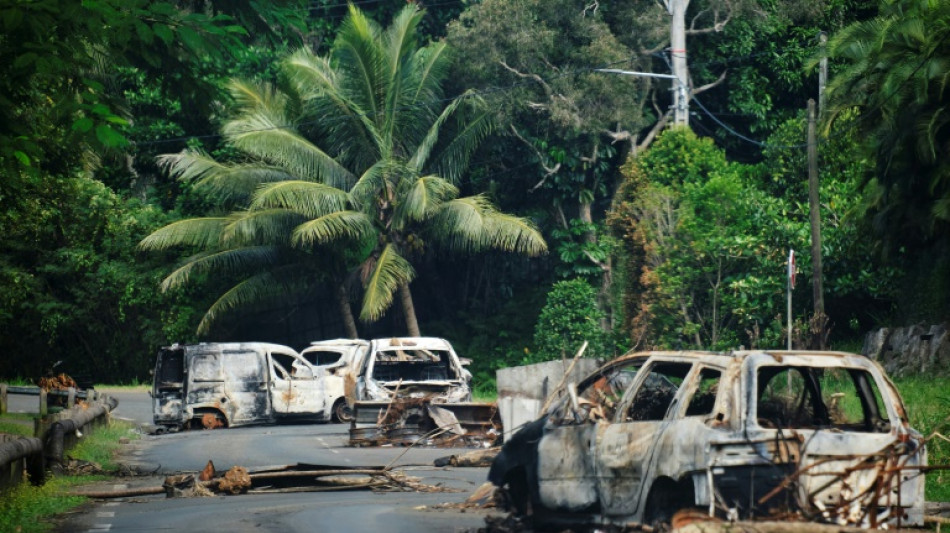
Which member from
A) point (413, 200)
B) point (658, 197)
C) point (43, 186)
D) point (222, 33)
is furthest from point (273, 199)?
point (222, 33)

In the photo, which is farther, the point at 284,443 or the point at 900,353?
the point at 900,353

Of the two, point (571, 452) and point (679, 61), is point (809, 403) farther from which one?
point (679, 61)

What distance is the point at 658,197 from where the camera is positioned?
31234 mm

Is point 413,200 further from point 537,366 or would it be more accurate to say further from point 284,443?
point 537,366

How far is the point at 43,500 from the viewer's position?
14453 mm

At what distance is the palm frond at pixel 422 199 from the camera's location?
34.8m

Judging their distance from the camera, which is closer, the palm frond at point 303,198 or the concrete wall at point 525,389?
the concrete wall at point 525,389

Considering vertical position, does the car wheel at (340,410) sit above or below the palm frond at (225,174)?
below

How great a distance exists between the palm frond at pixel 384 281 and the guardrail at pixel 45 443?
9.33 m

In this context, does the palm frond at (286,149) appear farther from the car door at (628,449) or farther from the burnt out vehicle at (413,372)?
the car door at (628,449)

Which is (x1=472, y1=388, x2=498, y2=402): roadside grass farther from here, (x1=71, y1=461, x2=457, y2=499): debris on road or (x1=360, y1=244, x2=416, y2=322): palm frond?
(x1=71, y1=461, x2=457, y2=499): debris on road

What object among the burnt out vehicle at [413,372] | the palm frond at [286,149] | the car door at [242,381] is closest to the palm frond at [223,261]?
the palm frond at [286,149]

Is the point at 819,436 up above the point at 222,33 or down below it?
below

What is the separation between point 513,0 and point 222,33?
86.2 ft
